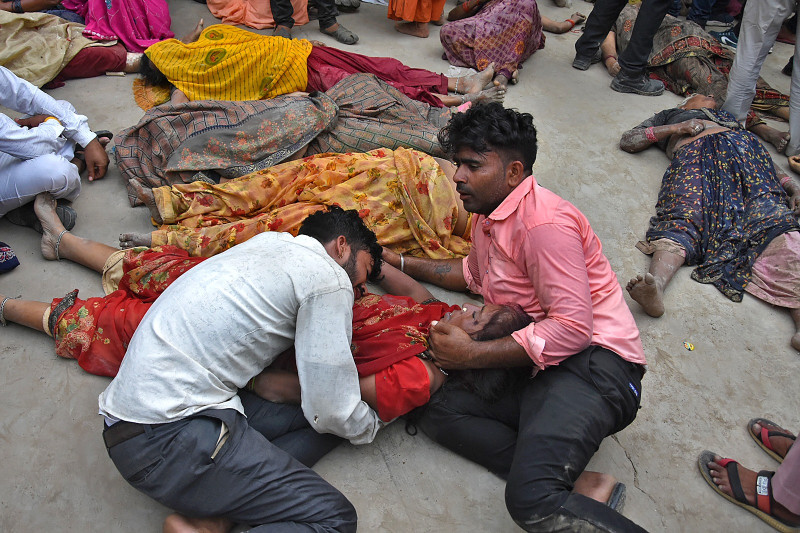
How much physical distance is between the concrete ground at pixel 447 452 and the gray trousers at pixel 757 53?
1.39 meters

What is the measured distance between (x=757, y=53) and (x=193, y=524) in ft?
15.4

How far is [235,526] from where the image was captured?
193 centimetres

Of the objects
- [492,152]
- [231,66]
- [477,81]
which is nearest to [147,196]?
[231,66]

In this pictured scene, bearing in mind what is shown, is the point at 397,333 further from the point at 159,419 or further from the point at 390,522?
the point at 159,419

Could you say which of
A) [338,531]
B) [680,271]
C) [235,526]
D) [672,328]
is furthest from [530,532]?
[680,271]

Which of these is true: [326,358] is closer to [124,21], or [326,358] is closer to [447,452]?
[447,452]

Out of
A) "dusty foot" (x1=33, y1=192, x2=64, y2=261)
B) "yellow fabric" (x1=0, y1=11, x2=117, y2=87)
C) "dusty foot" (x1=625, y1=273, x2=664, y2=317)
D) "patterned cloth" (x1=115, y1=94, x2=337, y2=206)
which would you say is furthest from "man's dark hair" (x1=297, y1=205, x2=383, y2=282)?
"yellow fabric" (x1=0, y1=11, x2=117, y2=87)

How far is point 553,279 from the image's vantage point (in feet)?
6.42

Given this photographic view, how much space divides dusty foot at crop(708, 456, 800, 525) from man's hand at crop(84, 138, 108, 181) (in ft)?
11.2

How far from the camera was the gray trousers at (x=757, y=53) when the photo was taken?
4.08m

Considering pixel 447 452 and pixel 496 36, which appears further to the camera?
pixel 496 36

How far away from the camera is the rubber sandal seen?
197 inches

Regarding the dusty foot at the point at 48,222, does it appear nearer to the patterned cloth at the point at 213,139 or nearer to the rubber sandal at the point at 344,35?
the patterned cloth at the point at 213,139

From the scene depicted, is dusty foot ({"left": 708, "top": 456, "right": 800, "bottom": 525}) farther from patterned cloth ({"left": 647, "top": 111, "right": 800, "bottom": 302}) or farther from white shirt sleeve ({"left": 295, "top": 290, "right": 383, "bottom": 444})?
white shirt sleeve ({"left": 295, "top": 290, "right": 383, "bottom": 444})
